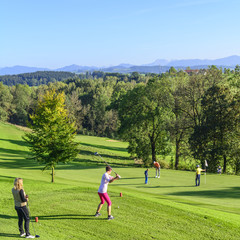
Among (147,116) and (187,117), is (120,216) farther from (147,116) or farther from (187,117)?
(187,117)

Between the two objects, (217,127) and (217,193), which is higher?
(217,127)

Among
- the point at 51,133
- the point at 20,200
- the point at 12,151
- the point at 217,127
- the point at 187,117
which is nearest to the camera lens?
the point at 20,200

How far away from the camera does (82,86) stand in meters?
173

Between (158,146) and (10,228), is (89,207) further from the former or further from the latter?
(158,146)

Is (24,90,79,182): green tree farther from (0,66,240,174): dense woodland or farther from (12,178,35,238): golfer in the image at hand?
(12,178,35,238): golfer

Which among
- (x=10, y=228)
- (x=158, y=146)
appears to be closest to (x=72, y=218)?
(x=10, y=228)

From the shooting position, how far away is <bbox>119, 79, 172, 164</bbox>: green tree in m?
49.1

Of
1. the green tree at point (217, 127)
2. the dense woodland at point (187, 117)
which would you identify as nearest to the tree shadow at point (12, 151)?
the dense woodland at point (187, 117)

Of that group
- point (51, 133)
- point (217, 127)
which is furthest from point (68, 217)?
point (217, 127)

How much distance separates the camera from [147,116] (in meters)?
49.4

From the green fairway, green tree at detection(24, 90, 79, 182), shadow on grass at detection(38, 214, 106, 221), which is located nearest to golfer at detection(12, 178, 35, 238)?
the green fairway

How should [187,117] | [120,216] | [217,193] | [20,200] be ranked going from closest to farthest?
[20,200], [120,216], [217,193], [187,117]

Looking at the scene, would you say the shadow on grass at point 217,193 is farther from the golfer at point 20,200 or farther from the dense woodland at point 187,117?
the dense woodland at point 187,117

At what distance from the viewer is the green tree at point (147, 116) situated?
49.1 m
